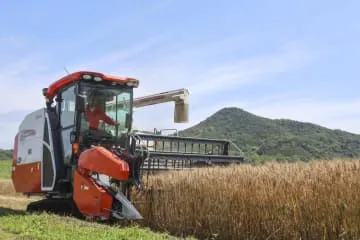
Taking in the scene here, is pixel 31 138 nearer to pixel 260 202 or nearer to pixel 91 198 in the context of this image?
pixel 91 198

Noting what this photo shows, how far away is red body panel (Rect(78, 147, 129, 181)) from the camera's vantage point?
347 inches

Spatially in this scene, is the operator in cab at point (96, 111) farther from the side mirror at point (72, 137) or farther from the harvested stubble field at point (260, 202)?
the harvested stubble field at point (260, 202)

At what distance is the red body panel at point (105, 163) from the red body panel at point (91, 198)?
0.86 feet

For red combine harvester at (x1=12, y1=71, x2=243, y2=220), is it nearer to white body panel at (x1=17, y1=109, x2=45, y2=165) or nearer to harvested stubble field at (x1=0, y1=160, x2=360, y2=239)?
white body panel at (x1=17, y1=109, x2=45, y2=165)

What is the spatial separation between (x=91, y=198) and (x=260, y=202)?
2983 mm

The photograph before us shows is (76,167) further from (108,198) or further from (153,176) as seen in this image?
(153,176)

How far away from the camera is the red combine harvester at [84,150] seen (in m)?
9.10

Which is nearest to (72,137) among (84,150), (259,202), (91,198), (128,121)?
(84,150)

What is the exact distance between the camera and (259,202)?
923cm

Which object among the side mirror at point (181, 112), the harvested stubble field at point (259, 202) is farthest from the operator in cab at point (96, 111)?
the side mirror at point (181, 112)

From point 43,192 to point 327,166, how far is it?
6.00 metres

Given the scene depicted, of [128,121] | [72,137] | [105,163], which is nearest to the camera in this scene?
[105,163]

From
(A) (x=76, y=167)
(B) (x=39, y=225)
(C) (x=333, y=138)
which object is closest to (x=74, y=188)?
(A) (x=76, y=167)

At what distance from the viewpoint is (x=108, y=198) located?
9.01 meters
